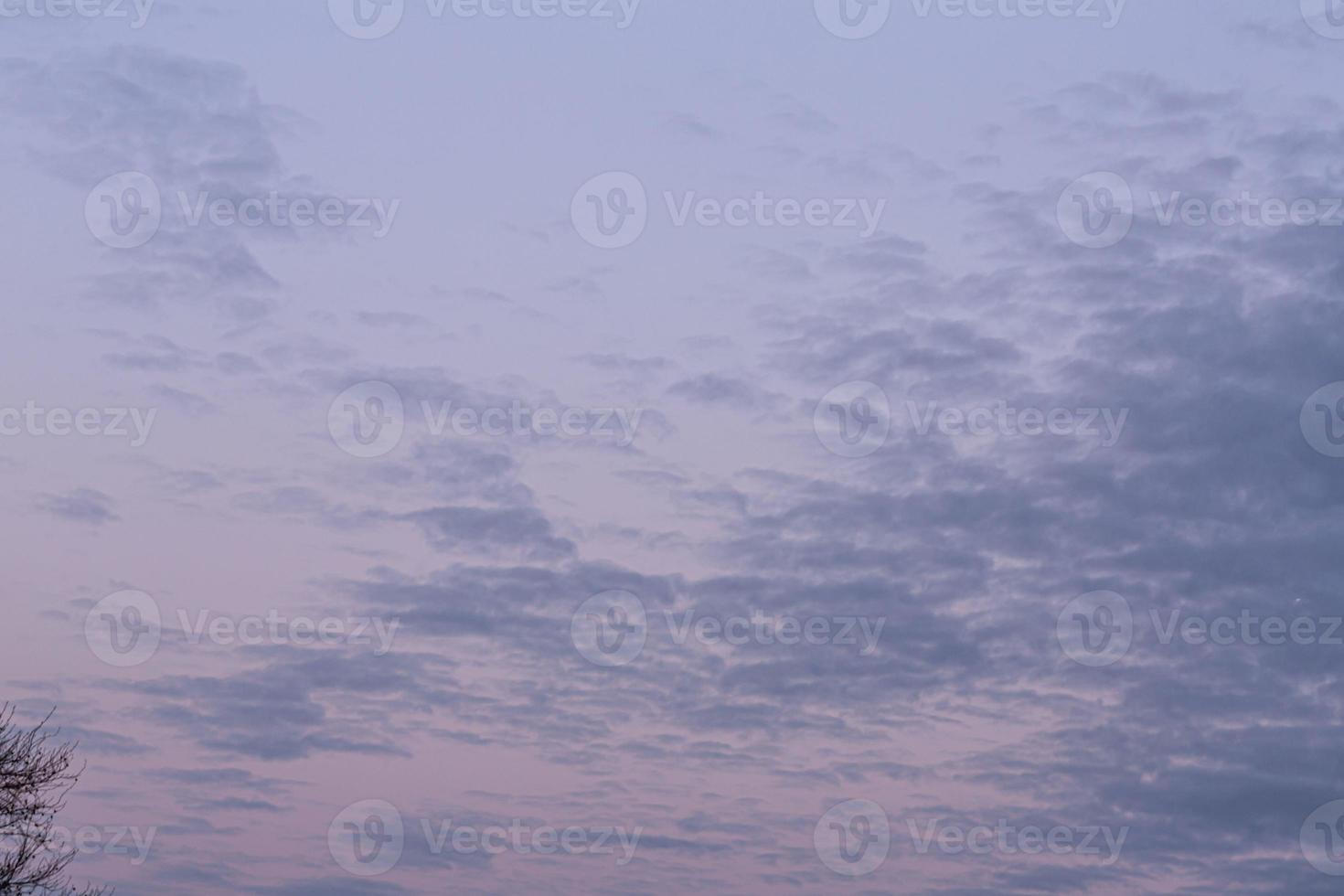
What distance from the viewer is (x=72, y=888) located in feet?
155

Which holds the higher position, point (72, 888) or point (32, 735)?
point (32, 735)

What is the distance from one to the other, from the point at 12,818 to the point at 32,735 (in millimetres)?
1899

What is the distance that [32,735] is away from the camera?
46594mm

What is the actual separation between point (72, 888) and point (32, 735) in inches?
138

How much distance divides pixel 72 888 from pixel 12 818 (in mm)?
2541

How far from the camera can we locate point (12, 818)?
45.6 meters
